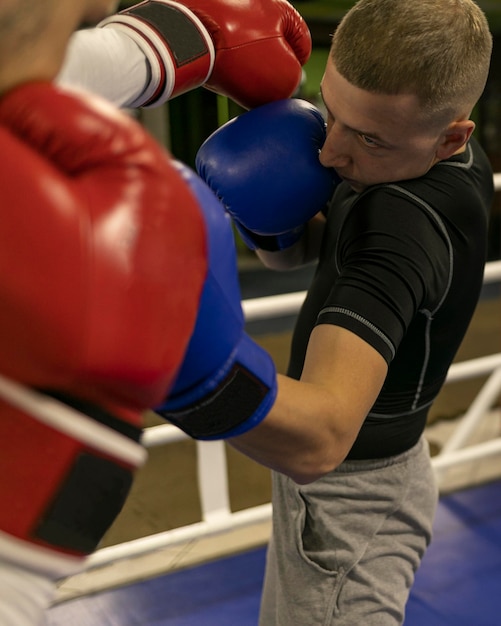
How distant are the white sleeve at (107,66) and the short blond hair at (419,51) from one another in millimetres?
217

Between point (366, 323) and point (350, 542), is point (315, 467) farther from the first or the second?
point (350, 542)

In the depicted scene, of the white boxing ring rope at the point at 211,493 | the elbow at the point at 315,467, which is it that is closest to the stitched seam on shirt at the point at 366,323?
the elbow at the point at 315,467

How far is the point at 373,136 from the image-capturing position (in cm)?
83

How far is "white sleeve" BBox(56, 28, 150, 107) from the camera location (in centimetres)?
70

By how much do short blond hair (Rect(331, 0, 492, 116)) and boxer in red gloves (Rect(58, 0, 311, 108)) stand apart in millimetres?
158

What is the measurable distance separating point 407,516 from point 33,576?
0.59 m

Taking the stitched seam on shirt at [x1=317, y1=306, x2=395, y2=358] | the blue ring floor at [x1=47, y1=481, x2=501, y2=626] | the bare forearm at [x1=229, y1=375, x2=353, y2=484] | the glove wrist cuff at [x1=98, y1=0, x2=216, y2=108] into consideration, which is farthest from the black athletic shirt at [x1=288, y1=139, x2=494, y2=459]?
the blue ring floor at [x1=47, y1=481, x2=501, y2=626]

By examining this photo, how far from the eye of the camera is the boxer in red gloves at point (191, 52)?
2.41 ft

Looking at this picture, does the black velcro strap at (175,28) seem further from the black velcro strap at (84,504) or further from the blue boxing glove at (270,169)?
the black velcro strap at (84,504)

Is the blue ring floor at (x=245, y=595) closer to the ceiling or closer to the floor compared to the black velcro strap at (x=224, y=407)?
closer to the floor

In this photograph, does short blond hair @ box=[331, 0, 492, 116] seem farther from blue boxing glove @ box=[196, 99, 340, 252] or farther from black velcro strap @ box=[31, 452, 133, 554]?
black velcro strap @ box=[31, 452, 133, 554]

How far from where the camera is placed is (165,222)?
18.9 inches

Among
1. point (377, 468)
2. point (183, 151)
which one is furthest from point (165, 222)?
point (183, 151)

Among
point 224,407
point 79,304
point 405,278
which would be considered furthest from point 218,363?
point 405,278
